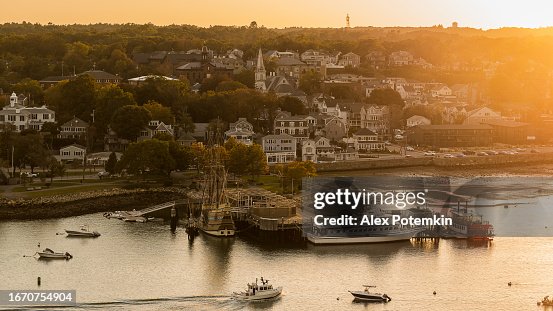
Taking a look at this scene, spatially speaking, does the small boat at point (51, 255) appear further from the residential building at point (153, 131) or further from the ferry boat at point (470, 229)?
the residential building at point (153, 131)

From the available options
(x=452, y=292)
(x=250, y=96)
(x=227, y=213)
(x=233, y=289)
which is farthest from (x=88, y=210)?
(x=250, y=96)

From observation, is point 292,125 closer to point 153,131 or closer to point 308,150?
point 308,150

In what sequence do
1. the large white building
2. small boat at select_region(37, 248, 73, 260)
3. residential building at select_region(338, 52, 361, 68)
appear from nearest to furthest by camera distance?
small boat at select_region(37, 248, 73, 260) → the large white building → residential building at select_region(338, 52, 361, 68)

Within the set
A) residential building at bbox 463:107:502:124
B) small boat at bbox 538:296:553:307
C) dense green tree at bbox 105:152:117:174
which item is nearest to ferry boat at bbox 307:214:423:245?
small boat at bbox 538:296:553:307

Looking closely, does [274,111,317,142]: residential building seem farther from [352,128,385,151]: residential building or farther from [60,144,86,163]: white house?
[60,144,86,163]: white house

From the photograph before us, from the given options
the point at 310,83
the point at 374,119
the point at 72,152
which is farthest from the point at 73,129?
the point at 310,83

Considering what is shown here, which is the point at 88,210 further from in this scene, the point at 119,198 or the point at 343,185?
the point at 343,185

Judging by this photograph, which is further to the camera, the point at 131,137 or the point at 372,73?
the point at 372,73
